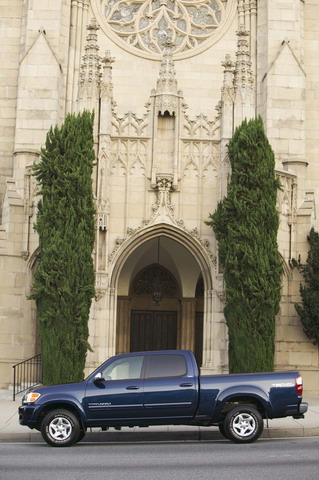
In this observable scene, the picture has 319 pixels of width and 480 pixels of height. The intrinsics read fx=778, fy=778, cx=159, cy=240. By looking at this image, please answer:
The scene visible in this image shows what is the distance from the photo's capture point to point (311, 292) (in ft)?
65.8

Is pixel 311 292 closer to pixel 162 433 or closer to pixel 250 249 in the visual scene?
pixel 250 249

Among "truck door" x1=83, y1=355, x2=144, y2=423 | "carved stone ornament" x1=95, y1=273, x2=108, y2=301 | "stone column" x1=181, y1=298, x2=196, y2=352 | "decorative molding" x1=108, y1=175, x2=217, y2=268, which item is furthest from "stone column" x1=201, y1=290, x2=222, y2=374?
"truck door" x1=83, y1=355, x2=144, y2=423

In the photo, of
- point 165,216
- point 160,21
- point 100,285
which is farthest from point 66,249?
point 160,21

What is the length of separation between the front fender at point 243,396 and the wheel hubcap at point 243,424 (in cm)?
27

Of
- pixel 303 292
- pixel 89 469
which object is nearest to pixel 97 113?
pixel 303 292

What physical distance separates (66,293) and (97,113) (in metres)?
4.83

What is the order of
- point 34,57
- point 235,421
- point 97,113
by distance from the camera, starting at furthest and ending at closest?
point 34,57 → point 97,113 → point 235,421

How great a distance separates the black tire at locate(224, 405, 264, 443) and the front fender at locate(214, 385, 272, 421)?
153mm

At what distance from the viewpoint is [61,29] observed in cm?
2469

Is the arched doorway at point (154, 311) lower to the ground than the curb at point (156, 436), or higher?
higher

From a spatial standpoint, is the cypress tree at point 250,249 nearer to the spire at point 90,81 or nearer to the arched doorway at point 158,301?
the spire at point 90,81

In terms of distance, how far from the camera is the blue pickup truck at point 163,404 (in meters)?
12.1

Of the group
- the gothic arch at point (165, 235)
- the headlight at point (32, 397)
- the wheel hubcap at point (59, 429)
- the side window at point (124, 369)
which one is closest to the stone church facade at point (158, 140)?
the gothic arch at point (165, 235)

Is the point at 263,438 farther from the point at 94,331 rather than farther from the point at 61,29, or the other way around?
the point at 61,29
